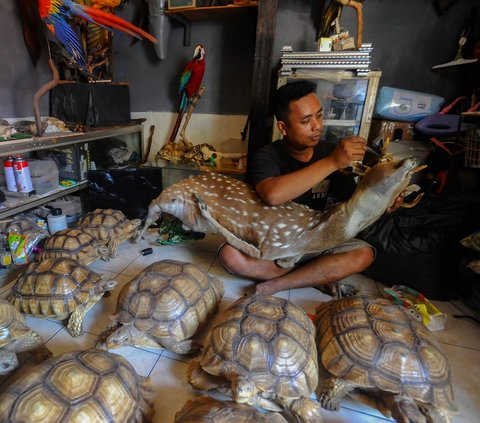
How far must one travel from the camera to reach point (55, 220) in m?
1.91

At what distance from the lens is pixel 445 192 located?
1.87 metres

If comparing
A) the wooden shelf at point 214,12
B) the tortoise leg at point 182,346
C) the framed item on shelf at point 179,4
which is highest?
the framed item on shelf at point 179,4

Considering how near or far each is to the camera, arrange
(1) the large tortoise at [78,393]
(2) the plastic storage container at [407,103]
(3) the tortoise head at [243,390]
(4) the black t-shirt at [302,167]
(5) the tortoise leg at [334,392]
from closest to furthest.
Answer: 1. (1) the large tortoise at [78,393]
2. (3) the tortoise head at [243,390]
3. (5) the tortoise leg at [334,392]
4. (4) the black t-shirt at [302,167]
5. (2) the plastic storage container at [407,103]

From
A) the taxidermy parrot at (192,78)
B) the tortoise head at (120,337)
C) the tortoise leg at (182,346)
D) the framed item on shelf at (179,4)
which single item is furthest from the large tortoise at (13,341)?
the framed item on shelf at (179,4)

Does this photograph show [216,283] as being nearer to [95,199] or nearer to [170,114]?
[95,199]

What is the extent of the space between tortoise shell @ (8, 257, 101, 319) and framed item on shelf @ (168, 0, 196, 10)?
2100 mm

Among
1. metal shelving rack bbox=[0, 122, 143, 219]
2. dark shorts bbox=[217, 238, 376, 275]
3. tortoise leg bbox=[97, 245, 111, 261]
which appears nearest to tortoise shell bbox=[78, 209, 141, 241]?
tortoise leg bbox=[97, 245, 111, 261]

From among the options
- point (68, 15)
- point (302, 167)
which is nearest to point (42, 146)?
point (68, 15)

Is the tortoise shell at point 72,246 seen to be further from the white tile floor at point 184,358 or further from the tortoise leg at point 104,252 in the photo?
the white tile floor at point 184,358

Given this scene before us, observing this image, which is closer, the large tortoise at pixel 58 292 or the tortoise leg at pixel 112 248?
the large tortoise at pixel 58 292

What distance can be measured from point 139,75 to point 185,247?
188 cm

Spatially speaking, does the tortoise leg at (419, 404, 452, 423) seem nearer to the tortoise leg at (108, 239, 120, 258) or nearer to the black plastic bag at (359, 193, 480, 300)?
the black plastic bag at (359, 193, 480, 300)

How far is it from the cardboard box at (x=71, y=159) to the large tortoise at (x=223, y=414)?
1961 mm

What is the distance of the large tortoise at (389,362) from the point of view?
2.77 feet
